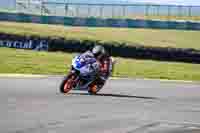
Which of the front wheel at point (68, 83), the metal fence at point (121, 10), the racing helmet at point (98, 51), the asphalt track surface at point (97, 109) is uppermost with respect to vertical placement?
the metal fence at point (121, 10)

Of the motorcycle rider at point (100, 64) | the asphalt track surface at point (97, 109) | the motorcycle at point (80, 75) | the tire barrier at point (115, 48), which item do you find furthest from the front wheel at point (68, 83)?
the tire barrier at point (115, 48)

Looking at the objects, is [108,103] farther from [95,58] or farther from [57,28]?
[57,28]

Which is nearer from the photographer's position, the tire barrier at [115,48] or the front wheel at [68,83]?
the front wheel at [68,83]

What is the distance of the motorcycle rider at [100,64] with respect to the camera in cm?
1789

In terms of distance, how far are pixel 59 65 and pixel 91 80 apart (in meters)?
11.0

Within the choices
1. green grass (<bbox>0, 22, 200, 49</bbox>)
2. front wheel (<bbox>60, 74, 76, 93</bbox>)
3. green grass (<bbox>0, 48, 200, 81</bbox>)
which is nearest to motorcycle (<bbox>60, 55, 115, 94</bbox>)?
front wheel (<bbox>60, 74, 76, 93</bbox>)

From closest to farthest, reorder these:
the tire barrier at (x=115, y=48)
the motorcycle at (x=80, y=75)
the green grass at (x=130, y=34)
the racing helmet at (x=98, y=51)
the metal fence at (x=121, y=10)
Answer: the motorcycle at (x=80, y=75)
the racing helmet at (x=98, y=51)
the tire barrier at (x=115, y=48)
the green grass at (x=130, y=34)
the metal fence at (x=121, y=10)

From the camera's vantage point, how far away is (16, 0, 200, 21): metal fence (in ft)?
219

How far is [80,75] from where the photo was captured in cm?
1761

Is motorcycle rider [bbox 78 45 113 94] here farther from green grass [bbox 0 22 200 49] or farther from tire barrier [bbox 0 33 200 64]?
green grass [bbox 0 22 200 49]

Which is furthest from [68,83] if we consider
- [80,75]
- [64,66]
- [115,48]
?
[115,48]

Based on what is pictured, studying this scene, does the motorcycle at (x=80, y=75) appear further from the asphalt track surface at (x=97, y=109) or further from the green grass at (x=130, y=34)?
the green grass at (x=130, y=34)

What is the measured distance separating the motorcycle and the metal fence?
47870 mm

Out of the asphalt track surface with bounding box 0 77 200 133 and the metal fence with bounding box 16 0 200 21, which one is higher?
the metal fence with bounding box 16 0 200 21
